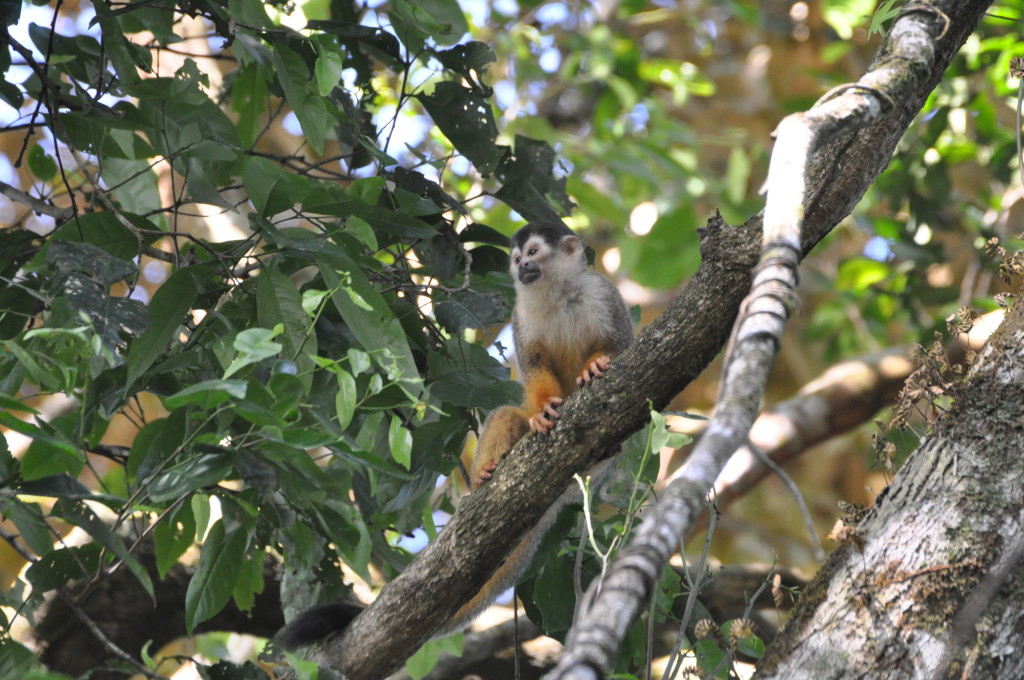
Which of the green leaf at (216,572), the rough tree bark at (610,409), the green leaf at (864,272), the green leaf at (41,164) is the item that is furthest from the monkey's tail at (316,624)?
the green leaf at (864,272)

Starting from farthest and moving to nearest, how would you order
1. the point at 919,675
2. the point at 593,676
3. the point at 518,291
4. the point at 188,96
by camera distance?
1. the point at 518,291
2. the point at 188,96
3. the point at 919,675
4. the point at 593,676

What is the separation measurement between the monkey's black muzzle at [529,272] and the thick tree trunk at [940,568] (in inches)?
75.8

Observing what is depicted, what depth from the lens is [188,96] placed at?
2852mm

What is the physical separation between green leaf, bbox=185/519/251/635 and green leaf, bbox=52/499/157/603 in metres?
0.48

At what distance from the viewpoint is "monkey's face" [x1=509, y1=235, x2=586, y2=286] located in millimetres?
3848

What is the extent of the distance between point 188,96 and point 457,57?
99 centimetres

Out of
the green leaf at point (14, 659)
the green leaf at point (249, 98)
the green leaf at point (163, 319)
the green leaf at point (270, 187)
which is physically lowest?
the green leaf at point (14, 659)

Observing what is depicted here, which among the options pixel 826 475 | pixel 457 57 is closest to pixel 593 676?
pixel 457 57

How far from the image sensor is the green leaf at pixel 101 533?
180cm

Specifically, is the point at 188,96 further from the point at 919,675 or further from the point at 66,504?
the point at 919,675

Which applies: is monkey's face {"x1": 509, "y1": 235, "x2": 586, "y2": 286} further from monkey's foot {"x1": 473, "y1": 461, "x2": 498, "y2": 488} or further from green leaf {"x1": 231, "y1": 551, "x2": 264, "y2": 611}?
green leaf {"x1": 231, "y1": 551, "x2": 264, "y2": 611}

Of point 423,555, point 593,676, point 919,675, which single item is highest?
point 423,555

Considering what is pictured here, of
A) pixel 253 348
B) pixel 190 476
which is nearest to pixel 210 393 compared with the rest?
pixel 253 348

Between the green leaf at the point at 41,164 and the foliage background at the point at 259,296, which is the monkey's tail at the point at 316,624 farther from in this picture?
the green leaf at the point at 41,164
